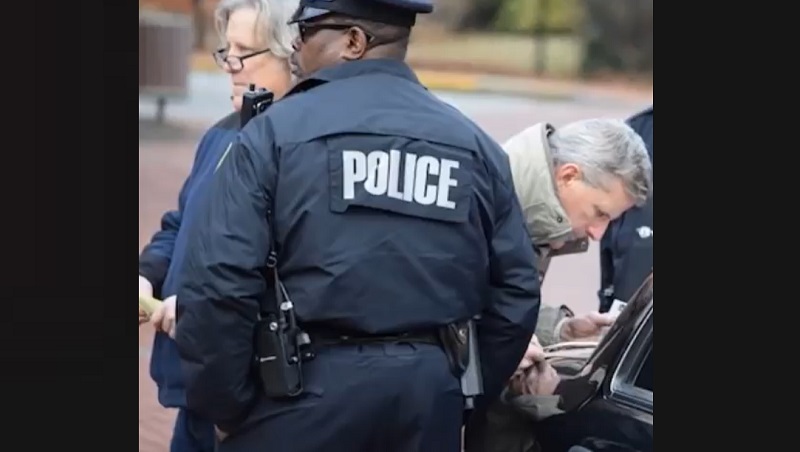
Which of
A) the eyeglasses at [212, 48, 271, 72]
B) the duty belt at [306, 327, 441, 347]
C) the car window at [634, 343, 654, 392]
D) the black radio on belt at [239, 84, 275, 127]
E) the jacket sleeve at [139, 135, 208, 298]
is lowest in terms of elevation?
the car window at [634, 343, 654, 392]

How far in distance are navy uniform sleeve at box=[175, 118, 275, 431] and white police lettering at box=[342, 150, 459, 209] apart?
6.8 inches

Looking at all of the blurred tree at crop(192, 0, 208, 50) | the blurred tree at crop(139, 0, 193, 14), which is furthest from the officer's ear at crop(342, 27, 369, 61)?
the blurred tree at crop(192, 0, 208, 50)

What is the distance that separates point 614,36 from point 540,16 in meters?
1.33

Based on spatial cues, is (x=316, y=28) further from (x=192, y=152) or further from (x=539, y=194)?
(x=192, y=152)

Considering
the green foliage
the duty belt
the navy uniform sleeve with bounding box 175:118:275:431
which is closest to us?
the navy uniform sleeve with bounding box 175:118:275:431

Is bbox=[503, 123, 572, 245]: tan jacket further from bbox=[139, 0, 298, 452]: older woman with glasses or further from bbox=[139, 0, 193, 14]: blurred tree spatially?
bbox=[139, 0, 193, 14]: blurred tree

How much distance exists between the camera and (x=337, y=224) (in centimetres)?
306

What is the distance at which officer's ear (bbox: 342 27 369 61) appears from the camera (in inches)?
127
